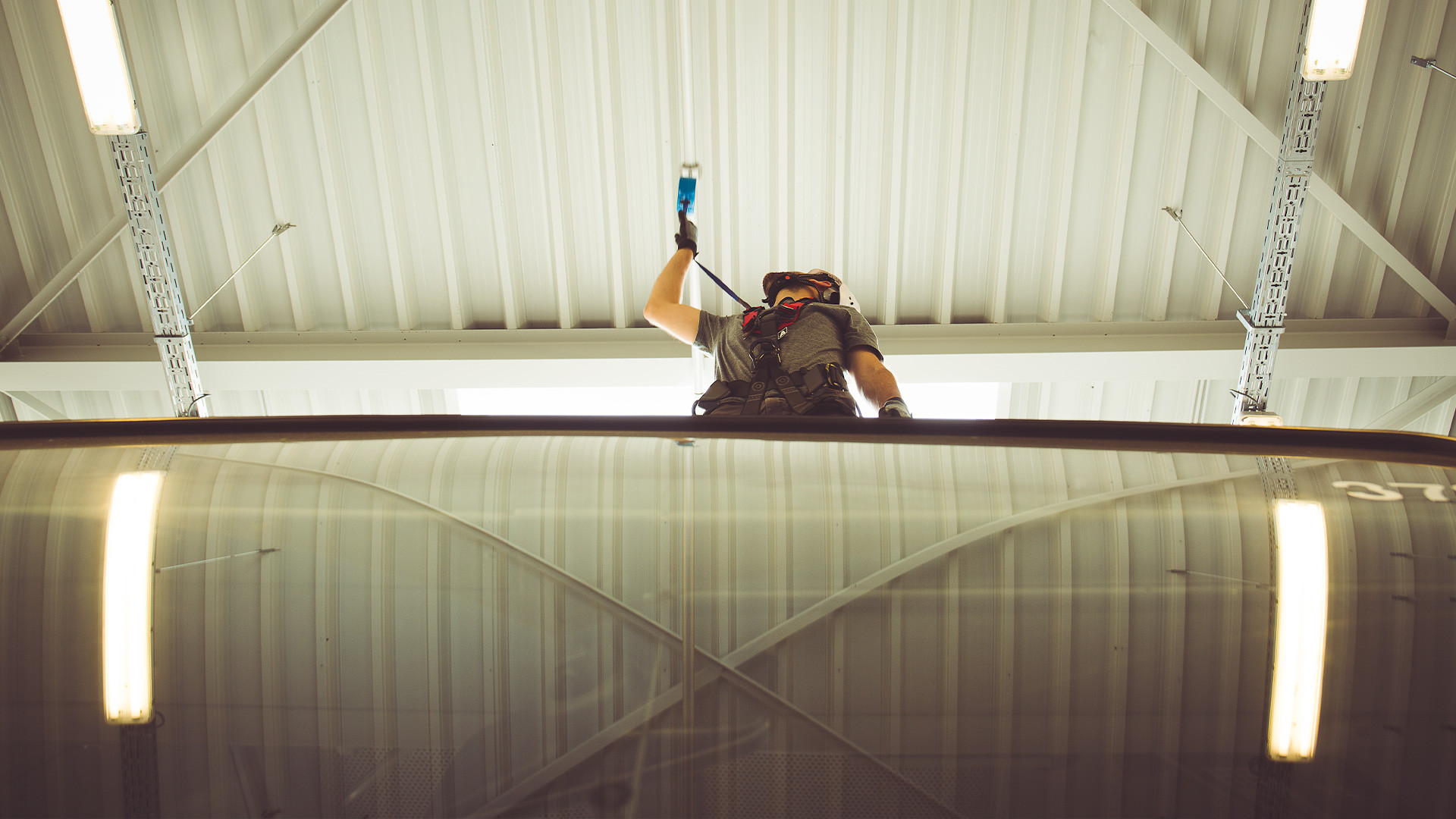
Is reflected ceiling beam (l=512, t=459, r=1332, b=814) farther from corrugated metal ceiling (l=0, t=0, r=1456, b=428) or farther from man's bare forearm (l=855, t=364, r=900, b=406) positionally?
corrugated metal ceiling (l=0, t=0, r=1456, b=428)

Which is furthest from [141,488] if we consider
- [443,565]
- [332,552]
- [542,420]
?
[542,420]

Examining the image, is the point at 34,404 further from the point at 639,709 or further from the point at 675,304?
the point at 639,709

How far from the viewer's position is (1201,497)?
1179mm

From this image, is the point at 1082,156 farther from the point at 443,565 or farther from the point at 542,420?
the point at 443,565

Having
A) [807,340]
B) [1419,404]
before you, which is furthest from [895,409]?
[1419,404]

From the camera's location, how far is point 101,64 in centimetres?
291

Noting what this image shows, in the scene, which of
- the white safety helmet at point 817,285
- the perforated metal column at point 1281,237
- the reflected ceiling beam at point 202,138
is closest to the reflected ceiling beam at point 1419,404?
the perforated metal column at point 1281,237

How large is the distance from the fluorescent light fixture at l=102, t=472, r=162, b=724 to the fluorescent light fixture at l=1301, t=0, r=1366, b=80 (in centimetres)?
435

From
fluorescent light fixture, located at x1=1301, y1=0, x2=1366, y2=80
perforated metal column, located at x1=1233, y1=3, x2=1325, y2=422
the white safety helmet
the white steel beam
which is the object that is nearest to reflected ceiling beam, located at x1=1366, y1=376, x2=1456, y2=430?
perforated metal column, located at x1=1233, y1=3, x2=1325, y2=422

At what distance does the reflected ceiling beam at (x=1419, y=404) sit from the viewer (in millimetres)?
4438

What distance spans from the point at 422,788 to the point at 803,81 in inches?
164

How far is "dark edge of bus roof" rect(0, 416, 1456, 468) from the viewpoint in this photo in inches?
47.4

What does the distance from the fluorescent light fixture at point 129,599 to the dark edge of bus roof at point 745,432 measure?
0.41ft

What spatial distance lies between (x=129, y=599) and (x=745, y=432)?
1.08 metres
